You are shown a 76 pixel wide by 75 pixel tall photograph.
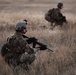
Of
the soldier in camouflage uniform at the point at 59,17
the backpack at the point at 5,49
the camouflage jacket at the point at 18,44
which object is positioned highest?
the camouflage jacket at the point at 18,44

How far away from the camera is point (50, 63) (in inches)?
294

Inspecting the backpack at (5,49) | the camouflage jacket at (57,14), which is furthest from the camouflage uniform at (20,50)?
the camouflage jacket at (57,14)

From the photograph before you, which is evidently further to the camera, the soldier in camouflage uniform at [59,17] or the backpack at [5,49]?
the soldier in camouflage uniform at [59,17]

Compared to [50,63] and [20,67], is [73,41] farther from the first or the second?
[20,67]

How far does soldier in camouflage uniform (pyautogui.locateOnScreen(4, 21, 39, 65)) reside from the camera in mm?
6621

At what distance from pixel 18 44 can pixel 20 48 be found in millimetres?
93

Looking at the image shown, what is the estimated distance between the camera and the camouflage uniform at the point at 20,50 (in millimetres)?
6641

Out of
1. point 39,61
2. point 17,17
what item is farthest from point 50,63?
point 17,17

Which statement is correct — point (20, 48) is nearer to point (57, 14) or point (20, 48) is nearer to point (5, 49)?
point (5, 49)

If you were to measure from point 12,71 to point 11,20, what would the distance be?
28.6 ft

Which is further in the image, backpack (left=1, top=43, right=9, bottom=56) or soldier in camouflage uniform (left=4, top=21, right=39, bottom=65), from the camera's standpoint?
backpack (left=1, top=43, right=9, bottom=56)

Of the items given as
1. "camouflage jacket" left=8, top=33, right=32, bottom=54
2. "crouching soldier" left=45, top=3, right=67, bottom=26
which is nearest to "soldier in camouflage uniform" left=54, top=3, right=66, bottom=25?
"crouching soldier" left=45, top=3, right=67, bottom=26

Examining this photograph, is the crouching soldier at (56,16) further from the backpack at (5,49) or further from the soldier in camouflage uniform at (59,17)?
the backpack at (5,49)

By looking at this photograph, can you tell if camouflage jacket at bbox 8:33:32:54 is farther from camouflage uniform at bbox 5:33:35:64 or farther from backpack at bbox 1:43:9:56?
backpack at bbox 1:43:9:56
